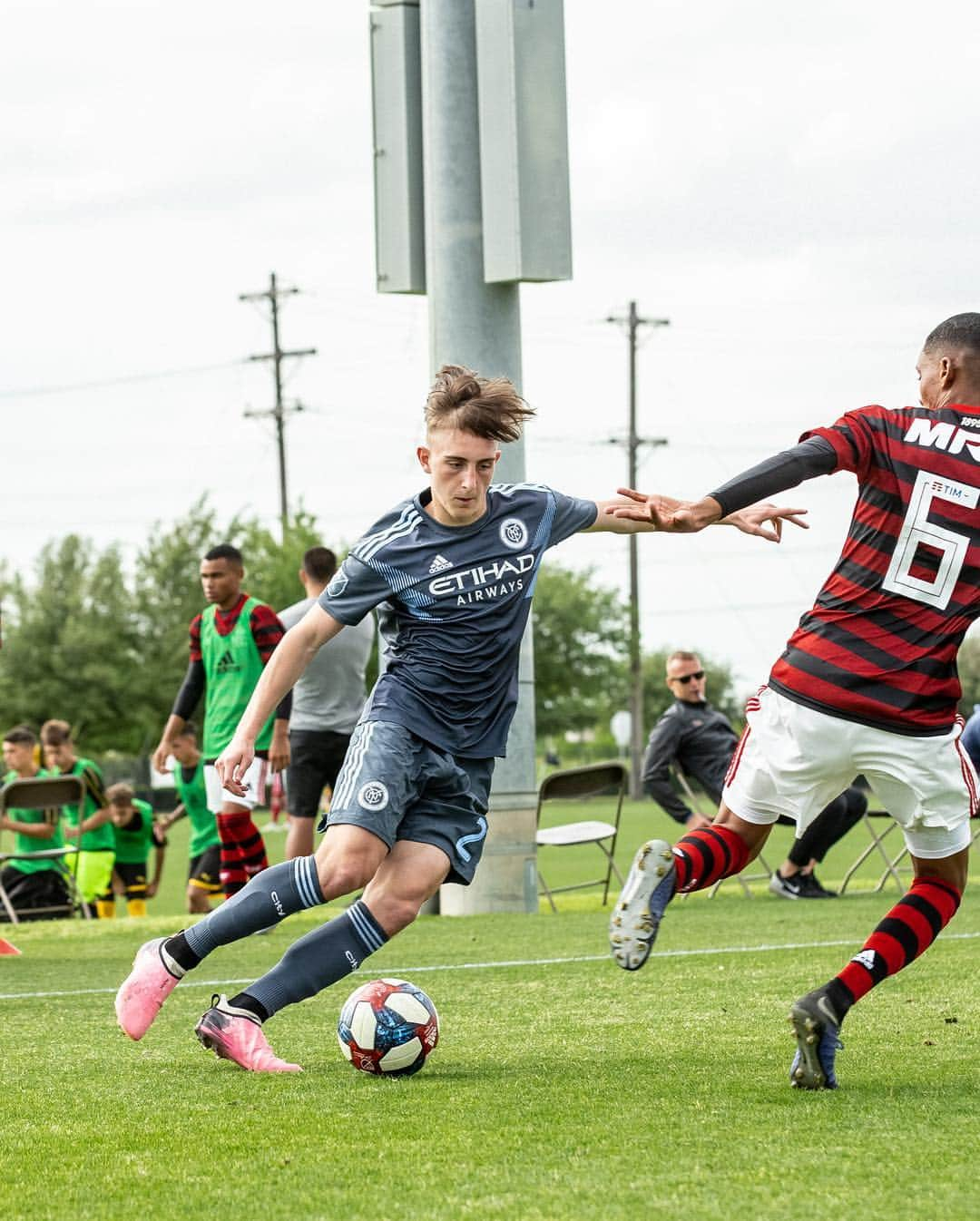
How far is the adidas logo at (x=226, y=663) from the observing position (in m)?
11.1

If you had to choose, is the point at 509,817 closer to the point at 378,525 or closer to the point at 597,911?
the point at 597,911

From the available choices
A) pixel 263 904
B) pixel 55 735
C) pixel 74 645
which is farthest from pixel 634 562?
pixel 263 904

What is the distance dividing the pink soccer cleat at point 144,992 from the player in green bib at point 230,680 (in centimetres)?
527

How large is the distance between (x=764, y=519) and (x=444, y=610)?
1026 mm

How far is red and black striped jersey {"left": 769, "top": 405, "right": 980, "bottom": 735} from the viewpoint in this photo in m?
4.72

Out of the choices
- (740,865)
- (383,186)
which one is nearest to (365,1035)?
(740,865)

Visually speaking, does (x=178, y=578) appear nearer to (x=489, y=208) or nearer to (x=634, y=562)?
(x=634, y=562)

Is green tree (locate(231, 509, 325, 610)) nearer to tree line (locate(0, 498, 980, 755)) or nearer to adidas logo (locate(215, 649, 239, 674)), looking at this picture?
tree line (locate(0, 498, 980, 755))

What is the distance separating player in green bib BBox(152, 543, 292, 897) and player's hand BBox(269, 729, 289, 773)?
86 millimetres

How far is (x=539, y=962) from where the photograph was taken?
8273mm

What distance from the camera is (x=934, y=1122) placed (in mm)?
4215

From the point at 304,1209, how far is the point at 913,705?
2.13 metres

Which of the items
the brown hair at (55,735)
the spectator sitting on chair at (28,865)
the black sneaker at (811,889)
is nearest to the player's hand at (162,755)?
the spectator sitting on chair at (28,865)

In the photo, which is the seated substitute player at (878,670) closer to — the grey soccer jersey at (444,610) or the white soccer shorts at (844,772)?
the white soccer shorts at (844,772)
